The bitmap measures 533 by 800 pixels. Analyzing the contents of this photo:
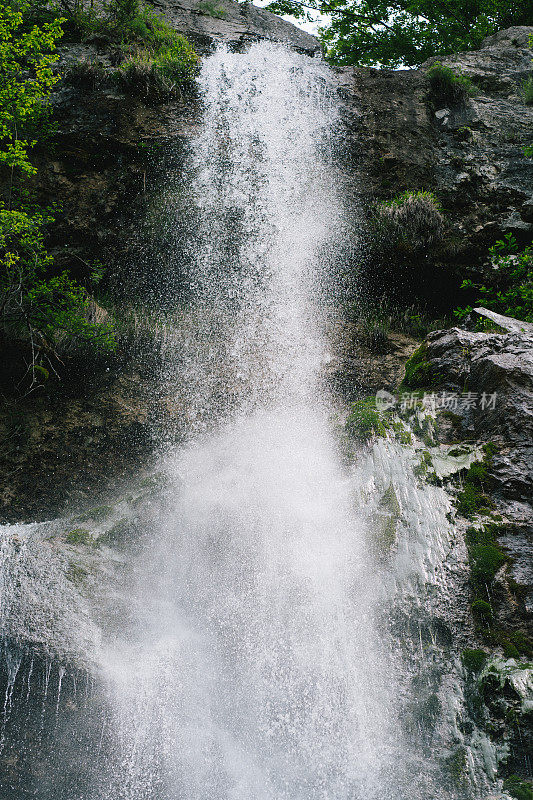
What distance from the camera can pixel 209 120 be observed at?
9750 mm

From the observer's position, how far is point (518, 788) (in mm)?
3402

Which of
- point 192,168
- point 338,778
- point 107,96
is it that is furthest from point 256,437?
point 107,96

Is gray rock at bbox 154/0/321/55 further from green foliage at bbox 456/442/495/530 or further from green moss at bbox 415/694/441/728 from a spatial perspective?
green moss at bbox 415/694/441/728

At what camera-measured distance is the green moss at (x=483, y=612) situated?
4.23m

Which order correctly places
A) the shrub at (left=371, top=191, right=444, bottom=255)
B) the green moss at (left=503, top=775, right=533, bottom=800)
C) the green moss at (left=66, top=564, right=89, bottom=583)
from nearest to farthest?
the green moss at (left=503, top=775, right=533, bottom=800)
the green moss at (left=66, top=564, right=89, bottom=583)
the shrub at (left=371, top=191, right=444, bottom=255)

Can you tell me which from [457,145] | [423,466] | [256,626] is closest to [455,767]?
[256,626]

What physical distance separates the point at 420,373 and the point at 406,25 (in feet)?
42.5

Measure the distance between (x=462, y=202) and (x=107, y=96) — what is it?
21.5 feet

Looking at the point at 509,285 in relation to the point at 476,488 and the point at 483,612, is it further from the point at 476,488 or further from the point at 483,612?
the point at 483,612

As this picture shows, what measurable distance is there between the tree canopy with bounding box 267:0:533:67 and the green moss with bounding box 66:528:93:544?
14.2 m

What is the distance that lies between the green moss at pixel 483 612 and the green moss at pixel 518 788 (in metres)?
1.02

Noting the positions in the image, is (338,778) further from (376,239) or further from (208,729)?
(376,239)

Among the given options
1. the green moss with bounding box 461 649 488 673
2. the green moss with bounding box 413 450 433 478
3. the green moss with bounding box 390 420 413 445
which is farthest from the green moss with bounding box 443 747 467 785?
the green moss with bounding box 390 420 413 445

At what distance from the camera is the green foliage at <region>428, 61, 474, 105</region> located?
10484 millimetres
